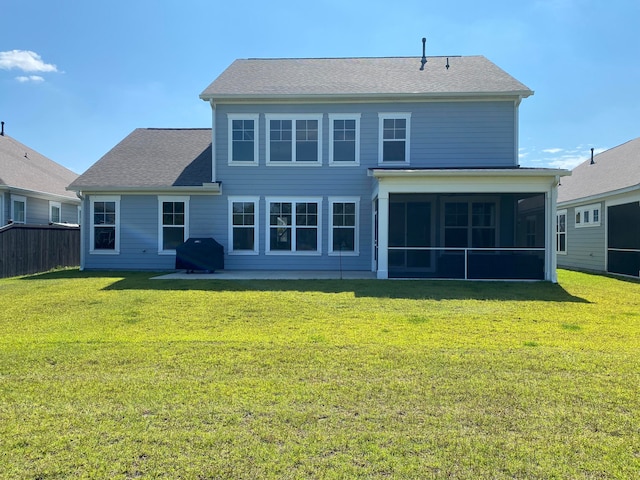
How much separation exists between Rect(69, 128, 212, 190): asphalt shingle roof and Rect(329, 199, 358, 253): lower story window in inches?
177

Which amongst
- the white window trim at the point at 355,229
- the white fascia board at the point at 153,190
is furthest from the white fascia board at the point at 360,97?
the white window trim at the point at 355,229

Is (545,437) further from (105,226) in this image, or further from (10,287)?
(105,226)

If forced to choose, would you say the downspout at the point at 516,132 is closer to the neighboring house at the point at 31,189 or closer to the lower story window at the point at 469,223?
the lower story window at the point at 469,223

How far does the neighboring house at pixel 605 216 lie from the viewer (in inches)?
551

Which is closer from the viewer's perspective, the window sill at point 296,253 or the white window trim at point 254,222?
the window sill at point 296,253

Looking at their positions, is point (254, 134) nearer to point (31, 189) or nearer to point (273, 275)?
point (273, 275)

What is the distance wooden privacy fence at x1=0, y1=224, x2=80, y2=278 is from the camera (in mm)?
13213

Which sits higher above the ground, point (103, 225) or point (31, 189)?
point (31, 189)

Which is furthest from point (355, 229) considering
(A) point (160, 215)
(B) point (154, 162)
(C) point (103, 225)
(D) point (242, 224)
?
(C) point (103, 225)

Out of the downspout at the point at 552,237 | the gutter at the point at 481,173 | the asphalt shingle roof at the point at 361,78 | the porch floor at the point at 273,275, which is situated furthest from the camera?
the asphalt shingle roof at the point at 361,78

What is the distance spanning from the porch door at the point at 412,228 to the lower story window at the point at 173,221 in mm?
7136

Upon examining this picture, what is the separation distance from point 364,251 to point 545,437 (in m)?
11.1

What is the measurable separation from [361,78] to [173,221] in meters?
8.22

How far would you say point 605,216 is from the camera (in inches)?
597
